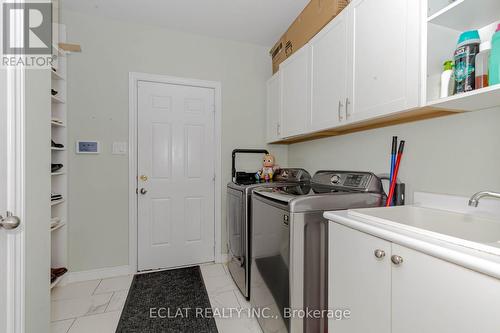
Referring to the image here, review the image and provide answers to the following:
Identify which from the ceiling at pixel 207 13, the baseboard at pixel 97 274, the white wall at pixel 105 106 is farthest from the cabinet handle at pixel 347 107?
the baseboard at pixel 97 274

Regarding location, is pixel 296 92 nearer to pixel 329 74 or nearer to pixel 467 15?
pixel 329 74

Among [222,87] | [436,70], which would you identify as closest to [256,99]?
[222,87]

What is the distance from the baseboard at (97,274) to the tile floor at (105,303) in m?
0.05

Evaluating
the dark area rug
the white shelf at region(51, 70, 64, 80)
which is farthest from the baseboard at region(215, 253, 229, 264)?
the white shelf at region(51, 70, 64, 80)

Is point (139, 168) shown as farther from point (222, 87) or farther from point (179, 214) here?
point (222, 87)

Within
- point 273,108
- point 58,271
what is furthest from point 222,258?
point 273,108

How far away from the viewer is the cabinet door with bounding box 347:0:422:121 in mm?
1084

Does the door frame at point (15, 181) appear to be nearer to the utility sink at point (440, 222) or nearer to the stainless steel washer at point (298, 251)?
the stainless steel washer at point (298, 251)

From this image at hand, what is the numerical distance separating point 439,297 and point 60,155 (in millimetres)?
2857

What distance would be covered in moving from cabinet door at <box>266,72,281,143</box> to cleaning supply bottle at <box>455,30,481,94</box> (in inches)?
61.6

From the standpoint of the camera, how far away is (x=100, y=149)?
2355 millimetres

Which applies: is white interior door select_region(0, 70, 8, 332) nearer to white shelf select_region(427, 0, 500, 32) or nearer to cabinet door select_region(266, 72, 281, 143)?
white shelf select_region(427, 0, 500, 32)

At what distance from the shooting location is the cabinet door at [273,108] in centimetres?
248

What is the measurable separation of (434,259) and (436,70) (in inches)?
34.0
